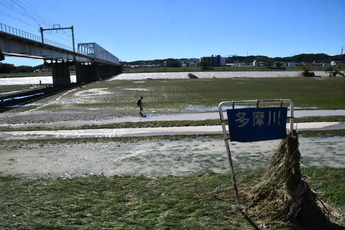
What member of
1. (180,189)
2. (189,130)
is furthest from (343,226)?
(189,130)

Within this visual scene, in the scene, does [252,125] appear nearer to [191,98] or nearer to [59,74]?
[191,98]

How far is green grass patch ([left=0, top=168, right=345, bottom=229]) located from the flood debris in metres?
0.26

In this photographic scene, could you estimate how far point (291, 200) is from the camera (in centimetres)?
507

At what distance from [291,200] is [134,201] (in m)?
3.20

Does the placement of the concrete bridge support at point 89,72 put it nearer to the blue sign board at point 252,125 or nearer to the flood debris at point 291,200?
the blue sign board at point 252,125

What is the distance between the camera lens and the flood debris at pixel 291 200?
5.03m

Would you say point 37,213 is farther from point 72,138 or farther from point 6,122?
point 6,122

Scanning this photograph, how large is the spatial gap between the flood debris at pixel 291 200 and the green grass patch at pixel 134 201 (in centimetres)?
26

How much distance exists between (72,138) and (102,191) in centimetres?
790

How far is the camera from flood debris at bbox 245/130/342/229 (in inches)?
198

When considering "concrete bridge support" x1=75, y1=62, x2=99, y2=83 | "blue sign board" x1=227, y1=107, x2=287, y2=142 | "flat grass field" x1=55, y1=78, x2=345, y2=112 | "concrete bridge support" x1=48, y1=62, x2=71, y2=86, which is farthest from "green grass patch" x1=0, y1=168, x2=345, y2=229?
"concrete bridge support" x1=75, y1=62, x2=99, y2=83

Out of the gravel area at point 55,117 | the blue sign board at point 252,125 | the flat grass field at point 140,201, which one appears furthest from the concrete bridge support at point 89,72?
the blue sign board at point 252,125

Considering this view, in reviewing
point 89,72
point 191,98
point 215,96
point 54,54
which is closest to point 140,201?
point 191,98

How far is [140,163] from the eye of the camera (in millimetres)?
9766
